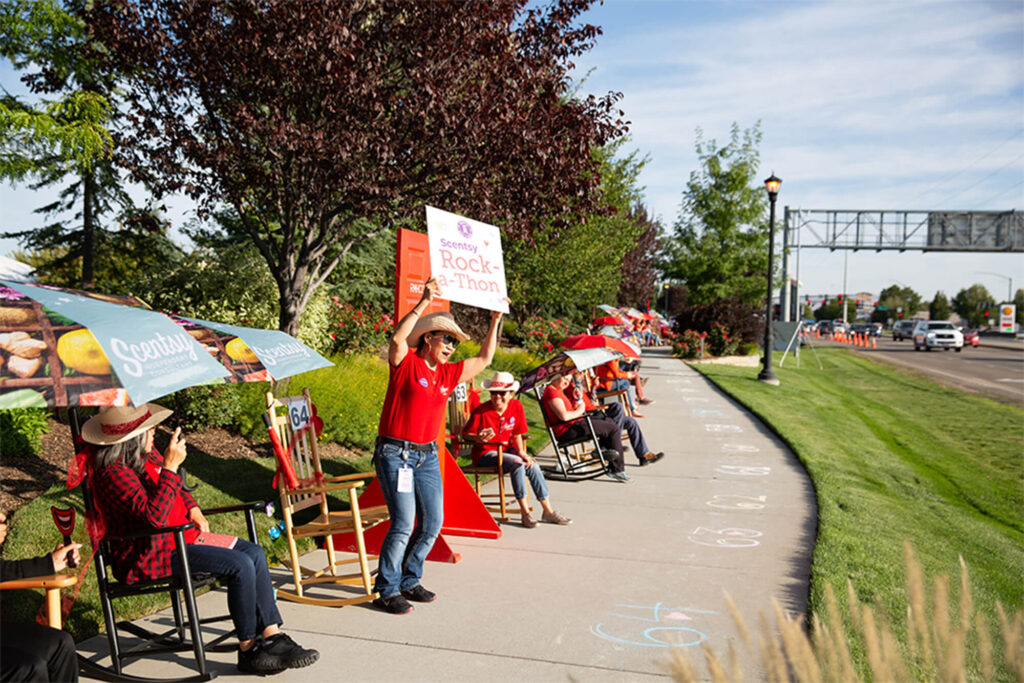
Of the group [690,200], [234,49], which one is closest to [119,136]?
[234,49]

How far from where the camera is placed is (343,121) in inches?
356

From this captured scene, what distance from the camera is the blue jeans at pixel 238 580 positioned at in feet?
13.5

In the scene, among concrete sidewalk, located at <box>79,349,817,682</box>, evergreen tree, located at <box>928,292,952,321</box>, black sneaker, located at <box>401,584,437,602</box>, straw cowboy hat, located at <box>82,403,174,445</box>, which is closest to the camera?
straw cowboy hat, located at <box>82,403,174,445</box>

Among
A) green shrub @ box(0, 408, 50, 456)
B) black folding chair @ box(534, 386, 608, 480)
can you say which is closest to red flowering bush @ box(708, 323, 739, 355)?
black folding chair @ box(534, 386, 608, 480)

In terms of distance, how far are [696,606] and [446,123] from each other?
6241 mm

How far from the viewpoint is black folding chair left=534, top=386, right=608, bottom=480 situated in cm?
907

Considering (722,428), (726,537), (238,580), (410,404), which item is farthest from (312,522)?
(722,428)

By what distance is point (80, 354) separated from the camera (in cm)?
342

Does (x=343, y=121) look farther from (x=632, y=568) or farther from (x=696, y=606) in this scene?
(x=696, y=606)

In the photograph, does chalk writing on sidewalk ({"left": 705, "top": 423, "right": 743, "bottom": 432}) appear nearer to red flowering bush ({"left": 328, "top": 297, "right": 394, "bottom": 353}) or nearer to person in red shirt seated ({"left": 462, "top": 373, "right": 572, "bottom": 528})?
person in red shirt seated ({"left": 462, "top": 373, "right": 572, "bottom": 528})

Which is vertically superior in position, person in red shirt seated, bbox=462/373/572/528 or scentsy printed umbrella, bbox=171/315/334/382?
scentsy printed umbrella, bbox=171/315/334/382

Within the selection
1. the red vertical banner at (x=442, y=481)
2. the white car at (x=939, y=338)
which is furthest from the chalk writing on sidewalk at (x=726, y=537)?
the white car at (x=939, y=338)

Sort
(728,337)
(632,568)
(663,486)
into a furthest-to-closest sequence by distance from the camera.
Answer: (728,337) < (663,486) < (632,568)

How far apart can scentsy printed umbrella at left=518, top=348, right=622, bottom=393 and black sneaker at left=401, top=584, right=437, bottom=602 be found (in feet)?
13.9
